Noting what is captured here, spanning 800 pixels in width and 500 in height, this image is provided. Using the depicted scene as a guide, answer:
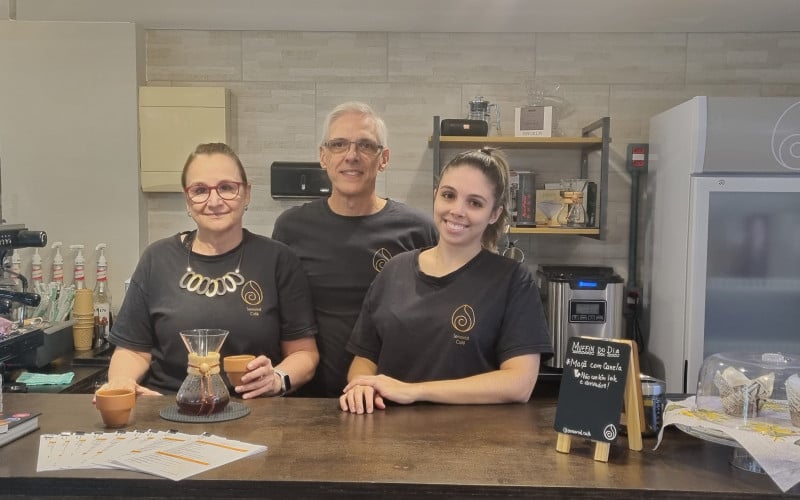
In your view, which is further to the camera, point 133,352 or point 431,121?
point 431,121

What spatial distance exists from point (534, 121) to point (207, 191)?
1.74 metres

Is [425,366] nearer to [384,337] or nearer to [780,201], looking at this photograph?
[384,337]

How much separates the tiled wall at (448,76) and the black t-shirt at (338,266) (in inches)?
48.5

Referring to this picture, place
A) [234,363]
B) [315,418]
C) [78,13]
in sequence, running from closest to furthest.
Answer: [315,418], [234,363], [78,13]

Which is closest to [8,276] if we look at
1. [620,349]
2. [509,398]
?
[509,398]

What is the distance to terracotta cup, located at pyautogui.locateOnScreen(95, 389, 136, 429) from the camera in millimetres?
1416

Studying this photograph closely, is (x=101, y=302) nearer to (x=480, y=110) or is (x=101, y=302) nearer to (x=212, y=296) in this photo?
(x=212, y=296)

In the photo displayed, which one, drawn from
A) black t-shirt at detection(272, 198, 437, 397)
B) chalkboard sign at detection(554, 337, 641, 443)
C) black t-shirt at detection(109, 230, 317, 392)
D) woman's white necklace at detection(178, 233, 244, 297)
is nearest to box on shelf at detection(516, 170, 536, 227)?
black t-shirt at detection(272, 198, 437, 397)

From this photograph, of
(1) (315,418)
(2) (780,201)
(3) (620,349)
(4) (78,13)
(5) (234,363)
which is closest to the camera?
(3) (620,349)

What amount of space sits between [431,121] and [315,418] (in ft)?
7.00

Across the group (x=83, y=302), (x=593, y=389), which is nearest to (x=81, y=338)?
(x=83, y=302)

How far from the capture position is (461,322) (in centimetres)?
175

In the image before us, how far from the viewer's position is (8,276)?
9.46 feet

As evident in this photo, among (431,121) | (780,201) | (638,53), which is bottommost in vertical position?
(780,201)
